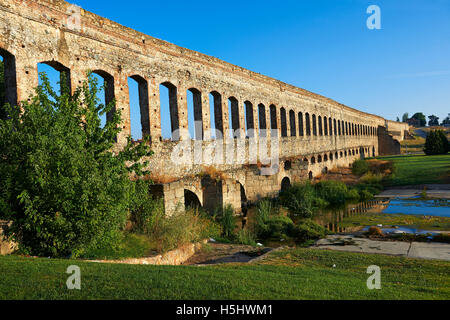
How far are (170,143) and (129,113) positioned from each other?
80.2 inches

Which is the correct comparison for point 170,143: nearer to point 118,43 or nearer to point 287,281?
point 118,43

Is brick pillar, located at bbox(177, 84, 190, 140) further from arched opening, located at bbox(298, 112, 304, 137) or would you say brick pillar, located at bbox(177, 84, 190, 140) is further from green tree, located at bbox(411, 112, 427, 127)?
green tree, located at bbox(411, 112, 427, 127)

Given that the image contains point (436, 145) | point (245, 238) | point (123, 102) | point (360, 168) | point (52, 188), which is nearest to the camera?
point (52, 188)

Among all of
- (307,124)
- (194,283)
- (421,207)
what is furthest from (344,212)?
(194,283)

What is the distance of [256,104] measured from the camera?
62.7ft

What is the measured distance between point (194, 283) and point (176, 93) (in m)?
10.0

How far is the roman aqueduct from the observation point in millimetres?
8906

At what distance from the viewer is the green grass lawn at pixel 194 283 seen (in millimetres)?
3920

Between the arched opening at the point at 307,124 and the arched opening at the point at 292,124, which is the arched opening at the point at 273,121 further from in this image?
the arched opening at the point at 307,124

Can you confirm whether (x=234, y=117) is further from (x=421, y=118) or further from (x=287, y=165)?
(x=421, y=118)

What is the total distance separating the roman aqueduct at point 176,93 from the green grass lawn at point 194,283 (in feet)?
17.4

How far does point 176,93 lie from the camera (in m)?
13.3

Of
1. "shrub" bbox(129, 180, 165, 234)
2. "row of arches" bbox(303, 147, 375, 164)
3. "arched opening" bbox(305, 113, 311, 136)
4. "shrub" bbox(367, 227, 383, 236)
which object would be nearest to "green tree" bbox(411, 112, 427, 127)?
"row of arches" bbox(303, 147, 375, 164)

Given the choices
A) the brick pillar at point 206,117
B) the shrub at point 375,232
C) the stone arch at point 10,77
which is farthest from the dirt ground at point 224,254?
the brick pillar at point 206,117
